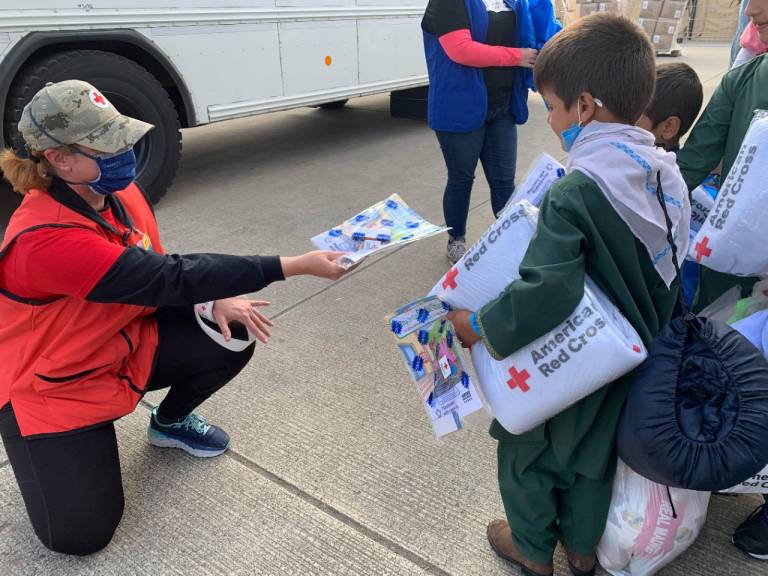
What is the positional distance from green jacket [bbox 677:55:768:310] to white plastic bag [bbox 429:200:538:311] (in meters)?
1.06

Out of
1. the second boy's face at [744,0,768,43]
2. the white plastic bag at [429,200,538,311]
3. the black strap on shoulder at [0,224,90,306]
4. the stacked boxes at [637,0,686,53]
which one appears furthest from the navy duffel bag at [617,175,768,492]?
the stacked boxes at [637,0,686,53]

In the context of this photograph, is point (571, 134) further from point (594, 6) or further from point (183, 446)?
point (594, 6)

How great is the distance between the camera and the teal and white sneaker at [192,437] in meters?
2.45

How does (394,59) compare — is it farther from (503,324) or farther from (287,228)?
(503,324)

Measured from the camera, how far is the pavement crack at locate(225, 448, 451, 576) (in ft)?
6.45

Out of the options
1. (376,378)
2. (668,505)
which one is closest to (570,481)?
(668,505)

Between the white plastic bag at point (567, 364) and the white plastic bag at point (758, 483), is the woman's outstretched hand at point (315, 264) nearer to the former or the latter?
the white plastic bag at point (567, 364)

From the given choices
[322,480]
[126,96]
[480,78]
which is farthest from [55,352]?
[126,96]

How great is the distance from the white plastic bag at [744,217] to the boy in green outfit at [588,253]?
40 cm

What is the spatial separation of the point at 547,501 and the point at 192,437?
1.40 meters

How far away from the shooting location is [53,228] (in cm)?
187

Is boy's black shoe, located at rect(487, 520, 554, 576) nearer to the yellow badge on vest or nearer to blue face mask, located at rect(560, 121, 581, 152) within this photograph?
blue face mask, located at rect(560, 121, 581, 152)

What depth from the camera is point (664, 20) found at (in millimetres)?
16219

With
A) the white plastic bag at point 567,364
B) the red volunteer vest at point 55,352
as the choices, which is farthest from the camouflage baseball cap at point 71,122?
the white plastic bag at point 567,364
